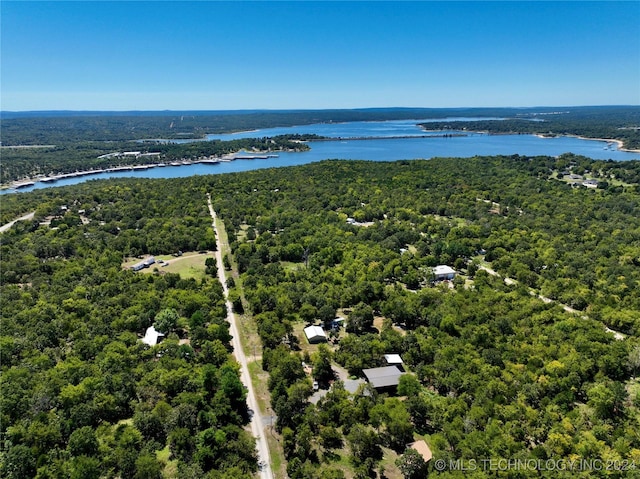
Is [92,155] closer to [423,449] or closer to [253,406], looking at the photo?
[253,406]

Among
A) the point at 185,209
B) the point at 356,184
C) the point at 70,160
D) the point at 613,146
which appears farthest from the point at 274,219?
the point at 613,146

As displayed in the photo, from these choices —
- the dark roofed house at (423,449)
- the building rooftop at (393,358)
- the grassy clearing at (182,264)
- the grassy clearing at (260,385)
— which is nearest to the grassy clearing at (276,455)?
the grassy clearing at (260,385)

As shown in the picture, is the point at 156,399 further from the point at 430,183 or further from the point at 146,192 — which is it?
the point at 430,183

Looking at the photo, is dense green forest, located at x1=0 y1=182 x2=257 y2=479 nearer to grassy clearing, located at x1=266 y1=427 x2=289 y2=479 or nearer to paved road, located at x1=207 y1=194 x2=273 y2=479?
paved road, located at x1=207 y1=194 x2=273 y2=479

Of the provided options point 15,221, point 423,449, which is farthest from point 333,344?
point 15,221

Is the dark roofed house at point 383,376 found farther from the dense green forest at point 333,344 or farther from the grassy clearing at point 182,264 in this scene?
the grassy clearing at point 182,264
